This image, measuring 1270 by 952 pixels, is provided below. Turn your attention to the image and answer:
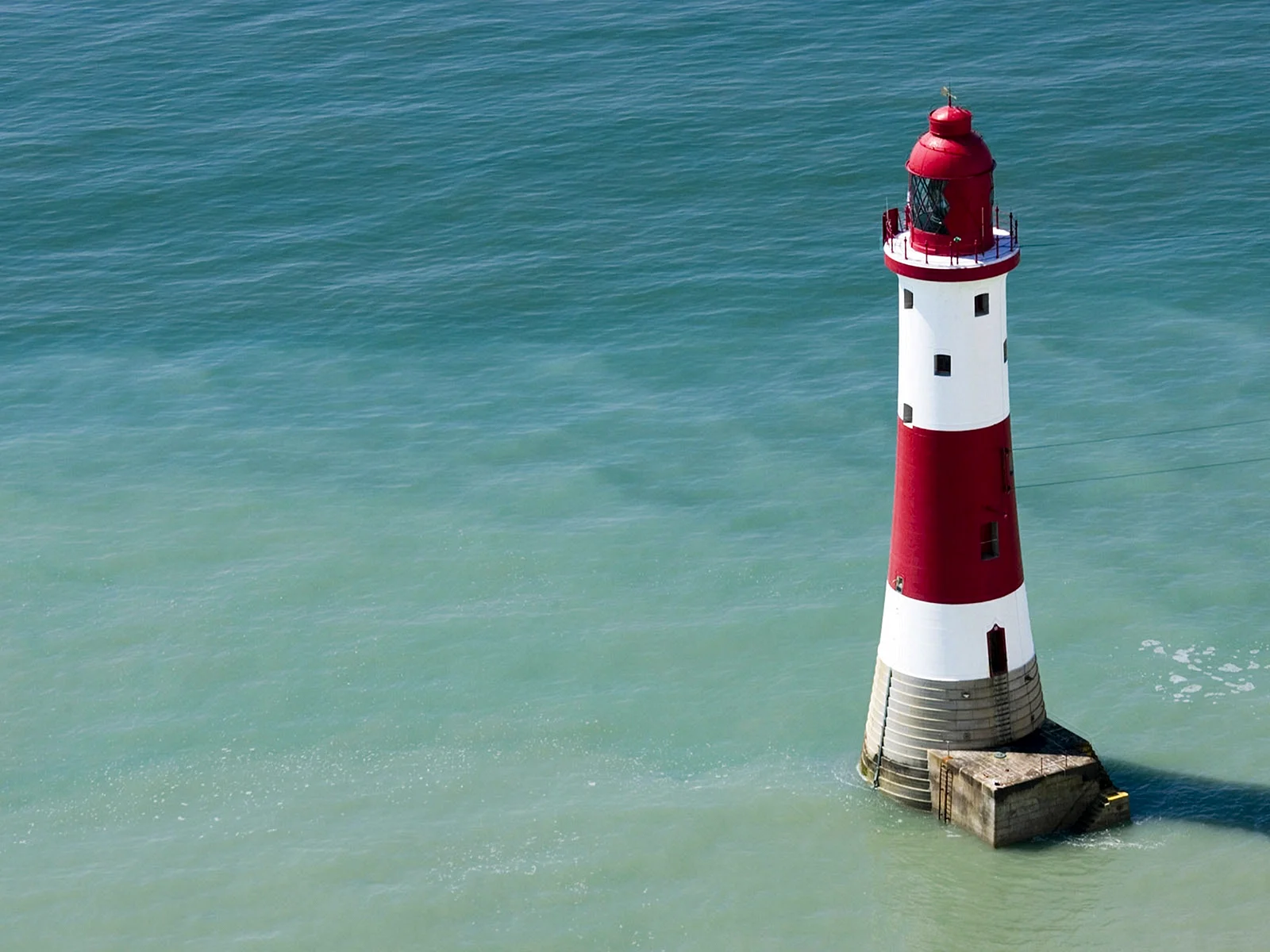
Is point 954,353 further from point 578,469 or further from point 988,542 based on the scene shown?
point 578,469

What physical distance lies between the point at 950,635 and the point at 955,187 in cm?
791

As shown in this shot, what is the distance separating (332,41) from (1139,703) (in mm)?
53216

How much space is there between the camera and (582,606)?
4662cm

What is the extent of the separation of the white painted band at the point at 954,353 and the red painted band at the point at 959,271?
142mm

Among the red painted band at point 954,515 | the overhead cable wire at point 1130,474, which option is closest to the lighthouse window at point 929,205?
the red painted band at point 954,515

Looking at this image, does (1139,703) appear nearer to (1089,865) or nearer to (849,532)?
(1089,865)

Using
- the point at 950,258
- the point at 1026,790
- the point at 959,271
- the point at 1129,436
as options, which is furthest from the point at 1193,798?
the point at 1129,436

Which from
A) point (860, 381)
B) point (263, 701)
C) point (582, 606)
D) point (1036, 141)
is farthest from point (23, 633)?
point (1036, 141)

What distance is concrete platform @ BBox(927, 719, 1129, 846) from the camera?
3703 centimetres

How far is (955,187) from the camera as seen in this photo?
34281 millimetres

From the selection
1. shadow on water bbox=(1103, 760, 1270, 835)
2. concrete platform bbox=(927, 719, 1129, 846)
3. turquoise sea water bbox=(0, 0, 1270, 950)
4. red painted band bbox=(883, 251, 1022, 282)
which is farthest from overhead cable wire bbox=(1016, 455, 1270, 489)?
red painted band bbox=(883, 251, 1022, 282)

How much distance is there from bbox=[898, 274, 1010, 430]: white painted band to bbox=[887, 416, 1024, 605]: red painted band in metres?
0.34

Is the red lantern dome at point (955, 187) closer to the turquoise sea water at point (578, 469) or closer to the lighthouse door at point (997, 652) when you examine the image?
the lighthouse door at point (997, 652)

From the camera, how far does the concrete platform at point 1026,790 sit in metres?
37.0
